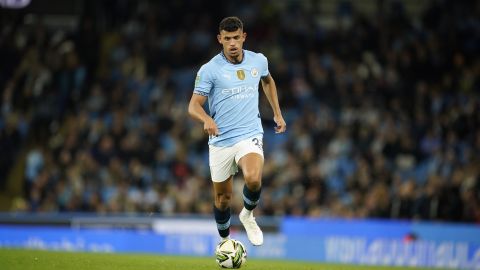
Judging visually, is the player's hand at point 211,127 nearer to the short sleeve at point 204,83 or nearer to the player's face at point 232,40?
the short sleeve at point 204,83

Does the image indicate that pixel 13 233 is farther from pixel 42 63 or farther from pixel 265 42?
pixel 265 42

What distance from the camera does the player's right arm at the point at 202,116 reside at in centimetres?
1092

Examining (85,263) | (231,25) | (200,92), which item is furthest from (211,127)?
(85,263)

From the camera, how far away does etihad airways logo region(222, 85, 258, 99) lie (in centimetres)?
1159

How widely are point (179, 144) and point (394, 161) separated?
543 centimetres

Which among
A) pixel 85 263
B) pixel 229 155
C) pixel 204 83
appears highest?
pixel 204 83

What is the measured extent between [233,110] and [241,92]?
0.25 m

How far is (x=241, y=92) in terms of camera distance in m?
11.6

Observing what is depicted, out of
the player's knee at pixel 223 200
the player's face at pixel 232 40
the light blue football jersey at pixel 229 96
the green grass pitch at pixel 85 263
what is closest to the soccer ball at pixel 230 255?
the green grass pitch at pixel 85 263

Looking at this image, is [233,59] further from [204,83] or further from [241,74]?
[204,83]

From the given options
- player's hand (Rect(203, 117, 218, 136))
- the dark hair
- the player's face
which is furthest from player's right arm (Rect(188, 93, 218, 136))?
the dark hair

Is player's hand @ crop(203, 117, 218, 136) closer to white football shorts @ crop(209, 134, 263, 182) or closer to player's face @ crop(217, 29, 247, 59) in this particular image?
white football shorts @ crop(209, 134, 263, 182)

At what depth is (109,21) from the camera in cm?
2750

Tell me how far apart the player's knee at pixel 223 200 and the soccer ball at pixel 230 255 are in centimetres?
49
